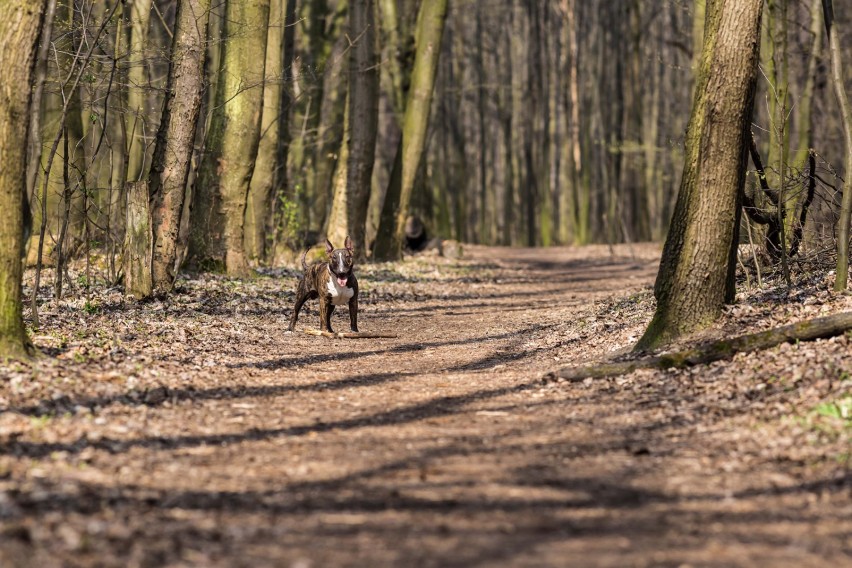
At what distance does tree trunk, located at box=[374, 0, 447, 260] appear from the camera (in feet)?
80.1

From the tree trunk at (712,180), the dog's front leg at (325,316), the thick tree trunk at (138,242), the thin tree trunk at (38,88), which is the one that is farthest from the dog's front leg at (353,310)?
the tree trunk at (712,180)

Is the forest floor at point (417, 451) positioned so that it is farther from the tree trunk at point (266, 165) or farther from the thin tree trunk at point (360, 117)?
the thin tree trunk at point (360, 117)

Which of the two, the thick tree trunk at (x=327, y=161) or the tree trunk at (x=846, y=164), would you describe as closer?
the tree trunk at (x=846, y=164)

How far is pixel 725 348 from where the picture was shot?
8531 mm

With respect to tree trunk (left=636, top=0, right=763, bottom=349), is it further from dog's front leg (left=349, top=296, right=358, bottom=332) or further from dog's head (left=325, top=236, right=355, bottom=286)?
dog's front leg (left=349, top=296, right=358, bottom=332)

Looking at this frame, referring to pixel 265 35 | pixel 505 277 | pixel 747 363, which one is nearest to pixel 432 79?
pixel 505 277

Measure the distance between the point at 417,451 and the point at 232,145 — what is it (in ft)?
38.7

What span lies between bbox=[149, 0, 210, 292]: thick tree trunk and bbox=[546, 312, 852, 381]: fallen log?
691 cm

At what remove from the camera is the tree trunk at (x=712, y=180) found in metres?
9.34

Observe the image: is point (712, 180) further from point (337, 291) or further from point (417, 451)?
point (337, 291)

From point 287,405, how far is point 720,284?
433cm

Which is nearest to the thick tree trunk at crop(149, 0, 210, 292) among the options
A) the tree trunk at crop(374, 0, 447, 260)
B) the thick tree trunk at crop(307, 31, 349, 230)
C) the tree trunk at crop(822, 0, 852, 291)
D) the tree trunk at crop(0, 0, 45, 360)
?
the tree trunk at crop(0, 0, 45, 360)

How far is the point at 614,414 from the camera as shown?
7.58 meters

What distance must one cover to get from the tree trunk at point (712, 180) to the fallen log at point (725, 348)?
71 cm
